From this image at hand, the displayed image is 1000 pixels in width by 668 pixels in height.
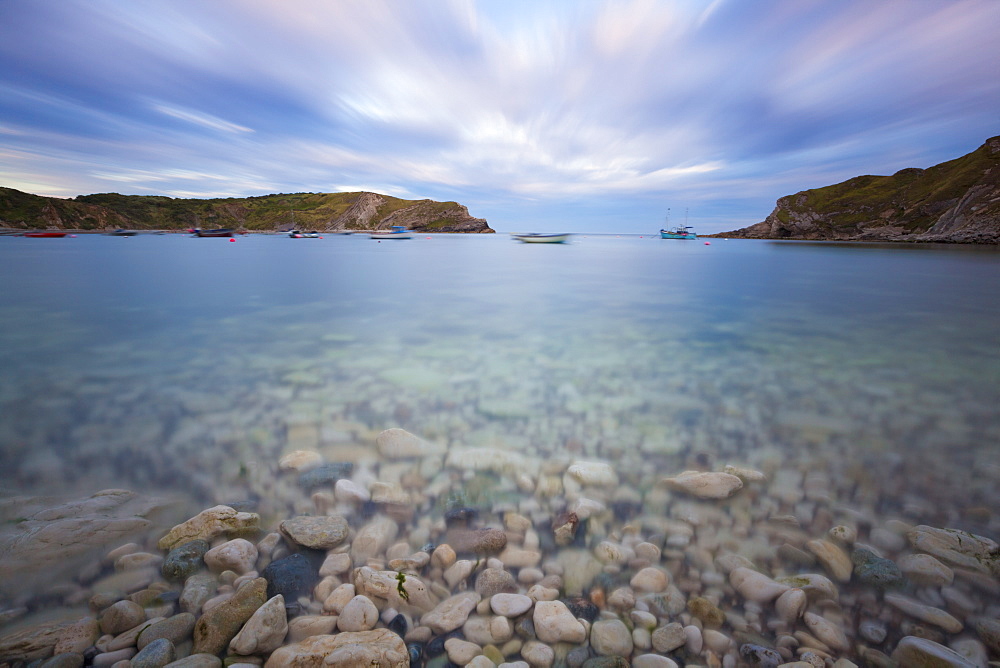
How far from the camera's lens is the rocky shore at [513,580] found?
110 inches

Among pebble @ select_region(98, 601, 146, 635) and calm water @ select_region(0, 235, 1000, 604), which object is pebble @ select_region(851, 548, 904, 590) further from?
pebble @ select_region(98, 601, 146, 635)

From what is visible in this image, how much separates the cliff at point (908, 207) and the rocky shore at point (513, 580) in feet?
422

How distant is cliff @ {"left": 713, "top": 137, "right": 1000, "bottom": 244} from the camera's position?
9244 centimetres

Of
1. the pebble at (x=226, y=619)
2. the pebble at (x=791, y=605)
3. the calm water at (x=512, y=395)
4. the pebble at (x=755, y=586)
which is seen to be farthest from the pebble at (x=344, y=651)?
the pebble at (x=791, y=605)

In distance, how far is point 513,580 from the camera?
3.43m

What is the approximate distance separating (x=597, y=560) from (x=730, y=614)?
104 cm

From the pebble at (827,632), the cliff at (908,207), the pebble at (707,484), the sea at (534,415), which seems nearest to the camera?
the pebble at (827,632)

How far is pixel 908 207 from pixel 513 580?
179 meters

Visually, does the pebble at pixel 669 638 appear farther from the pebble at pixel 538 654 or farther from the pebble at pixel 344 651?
the pebble at pixel 344 651

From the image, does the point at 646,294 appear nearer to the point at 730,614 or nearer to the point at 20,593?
the point at 730,614

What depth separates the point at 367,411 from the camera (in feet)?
21.4

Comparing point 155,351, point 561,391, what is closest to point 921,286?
point 561,391

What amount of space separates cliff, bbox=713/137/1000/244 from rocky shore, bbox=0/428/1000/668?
128504 mm

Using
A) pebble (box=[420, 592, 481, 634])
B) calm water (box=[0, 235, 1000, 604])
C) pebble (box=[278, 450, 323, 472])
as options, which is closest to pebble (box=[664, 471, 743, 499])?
calm water (box=[0, 235, 1000, 604])
